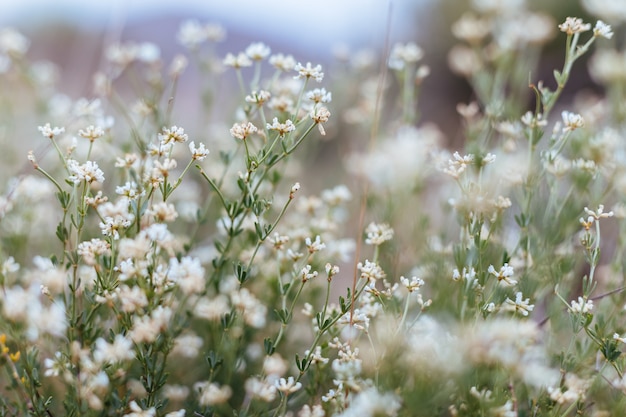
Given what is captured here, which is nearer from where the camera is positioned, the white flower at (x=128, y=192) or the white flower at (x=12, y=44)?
the white flower at (x=128, y=192)

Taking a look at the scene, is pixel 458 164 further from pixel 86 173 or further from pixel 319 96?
pixel 86 173

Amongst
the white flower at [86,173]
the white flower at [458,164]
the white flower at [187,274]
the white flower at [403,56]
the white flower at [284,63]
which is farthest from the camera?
the white flower at [403,56]

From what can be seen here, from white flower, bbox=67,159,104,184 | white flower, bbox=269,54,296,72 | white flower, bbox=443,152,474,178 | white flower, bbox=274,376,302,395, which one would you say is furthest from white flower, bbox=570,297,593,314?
white flower, bbox=67,159,104,184

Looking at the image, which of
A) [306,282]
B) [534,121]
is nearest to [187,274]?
[306,282]

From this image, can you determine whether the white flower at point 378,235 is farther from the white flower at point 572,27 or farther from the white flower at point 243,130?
the white flower at point 572,27

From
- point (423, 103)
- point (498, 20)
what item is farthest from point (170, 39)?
point (498, 20)

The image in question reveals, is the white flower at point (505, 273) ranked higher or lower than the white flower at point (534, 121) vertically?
lower

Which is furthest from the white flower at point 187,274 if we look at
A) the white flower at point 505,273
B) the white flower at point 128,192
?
the white flower at point 505,273

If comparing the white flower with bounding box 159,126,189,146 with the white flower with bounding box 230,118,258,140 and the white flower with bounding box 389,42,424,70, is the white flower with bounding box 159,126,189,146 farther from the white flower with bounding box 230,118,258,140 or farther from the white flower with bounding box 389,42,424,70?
the white flower with bounding box 389,42,424,70
